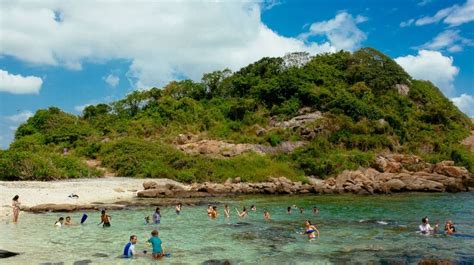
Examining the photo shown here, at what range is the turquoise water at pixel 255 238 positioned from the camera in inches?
789

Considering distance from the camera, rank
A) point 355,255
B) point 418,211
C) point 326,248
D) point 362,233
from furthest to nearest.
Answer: point 418,211 < point 362,233 < point 326,248 < point 355,255

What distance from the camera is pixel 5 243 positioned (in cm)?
2181

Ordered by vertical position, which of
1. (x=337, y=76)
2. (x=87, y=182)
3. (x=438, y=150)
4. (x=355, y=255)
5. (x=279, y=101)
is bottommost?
(x=355, y=255)

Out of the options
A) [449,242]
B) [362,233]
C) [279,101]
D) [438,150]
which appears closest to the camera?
[449,242]

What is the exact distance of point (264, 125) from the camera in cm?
7944

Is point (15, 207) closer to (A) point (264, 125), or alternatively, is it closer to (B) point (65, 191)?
(B) point (65, 191)

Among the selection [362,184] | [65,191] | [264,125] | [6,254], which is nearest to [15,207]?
[6,254]

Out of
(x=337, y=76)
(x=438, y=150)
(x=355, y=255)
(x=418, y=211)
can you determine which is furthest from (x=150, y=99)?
(x=355, y=255)

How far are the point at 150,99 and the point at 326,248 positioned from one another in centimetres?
7087

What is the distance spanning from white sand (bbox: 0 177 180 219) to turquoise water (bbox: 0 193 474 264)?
6.07m

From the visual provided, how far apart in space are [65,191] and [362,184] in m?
35.7

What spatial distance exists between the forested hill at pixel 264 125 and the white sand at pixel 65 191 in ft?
19.0

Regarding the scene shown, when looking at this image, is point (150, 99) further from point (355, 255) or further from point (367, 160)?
point (355, 255)

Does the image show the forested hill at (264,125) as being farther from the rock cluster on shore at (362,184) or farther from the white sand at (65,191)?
the white sand at (65,191)
